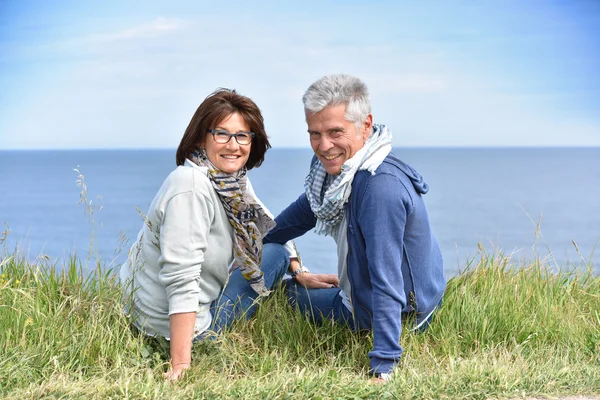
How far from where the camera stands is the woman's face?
3389 mm

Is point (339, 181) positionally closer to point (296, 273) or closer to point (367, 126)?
point (367, 126)

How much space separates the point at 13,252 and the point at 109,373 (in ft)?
5.64

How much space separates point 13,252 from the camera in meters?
4.52

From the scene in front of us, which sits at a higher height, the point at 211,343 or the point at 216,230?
the point at 216,230

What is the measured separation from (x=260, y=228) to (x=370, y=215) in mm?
727

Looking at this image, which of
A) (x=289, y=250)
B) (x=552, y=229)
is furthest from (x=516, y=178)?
(x=289, y=250)

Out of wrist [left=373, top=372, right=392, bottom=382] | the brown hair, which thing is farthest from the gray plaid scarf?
wrist [left=373, top=372, right=392, bottom=382]

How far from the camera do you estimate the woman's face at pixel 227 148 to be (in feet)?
11.1

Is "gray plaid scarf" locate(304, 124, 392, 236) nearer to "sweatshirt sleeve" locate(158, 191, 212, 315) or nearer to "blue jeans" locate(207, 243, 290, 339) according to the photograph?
"blue jeans" locate(207, 243, 290, 339)

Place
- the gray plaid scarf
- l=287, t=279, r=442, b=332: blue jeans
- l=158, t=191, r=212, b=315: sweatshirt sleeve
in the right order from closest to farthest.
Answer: l=158, t=191, r=212, b=315: sweatshirt sleeve
the gray plaid scarf
l=287, t=279, r=442, b=332: blue jeans

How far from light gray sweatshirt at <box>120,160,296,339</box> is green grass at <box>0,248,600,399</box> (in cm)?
13

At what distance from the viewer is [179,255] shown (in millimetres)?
3168

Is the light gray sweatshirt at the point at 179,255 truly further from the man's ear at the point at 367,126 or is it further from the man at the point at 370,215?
the man's ear at the point at 367,126

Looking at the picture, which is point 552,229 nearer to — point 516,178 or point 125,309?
point 125,309
